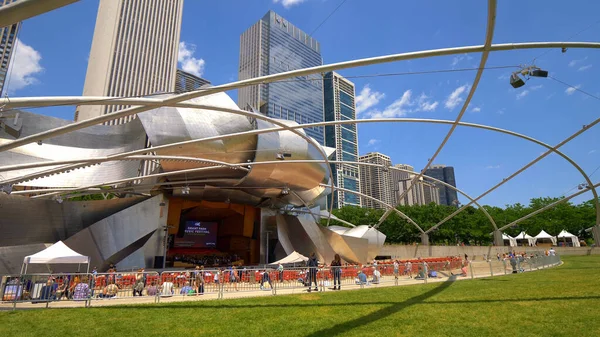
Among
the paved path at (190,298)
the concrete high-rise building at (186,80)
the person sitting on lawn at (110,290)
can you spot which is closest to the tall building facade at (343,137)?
the paved path at (190,298)

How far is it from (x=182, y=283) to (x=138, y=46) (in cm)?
11063

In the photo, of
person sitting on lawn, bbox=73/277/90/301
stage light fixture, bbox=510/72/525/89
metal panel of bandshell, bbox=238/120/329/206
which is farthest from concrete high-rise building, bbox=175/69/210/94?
stage light fixture, bbox=510/72/525/89

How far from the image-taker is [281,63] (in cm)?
4244

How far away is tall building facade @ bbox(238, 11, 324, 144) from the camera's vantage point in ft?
141

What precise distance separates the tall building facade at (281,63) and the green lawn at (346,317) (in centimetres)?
2581

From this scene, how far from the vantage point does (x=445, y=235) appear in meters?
65.8

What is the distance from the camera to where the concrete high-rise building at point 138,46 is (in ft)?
307

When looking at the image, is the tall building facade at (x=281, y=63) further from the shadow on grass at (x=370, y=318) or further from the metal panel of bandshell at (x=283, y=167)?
the shadow on grass at (x=370, y=318)

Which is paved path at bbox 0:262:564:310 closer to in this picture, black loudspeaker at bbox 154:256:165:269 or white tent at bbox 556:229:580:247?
black loudspeaker at bbox 154:256:165:269

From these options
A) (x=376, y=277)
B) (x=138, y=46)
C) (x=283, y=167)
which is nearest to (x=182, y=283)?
(x=376, y=277)

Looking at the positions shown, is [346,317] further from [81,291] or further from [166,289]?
[81,291]

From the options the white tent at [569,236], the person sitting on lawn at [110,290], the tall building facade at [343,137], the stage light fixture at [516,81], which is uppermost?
the tall building facade at [343,137]

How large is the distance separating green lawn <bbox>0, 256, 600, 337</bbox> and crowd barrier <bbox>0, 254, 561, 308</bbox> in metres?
1.54

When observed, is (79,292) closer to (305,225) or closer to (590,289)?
(590,289)
